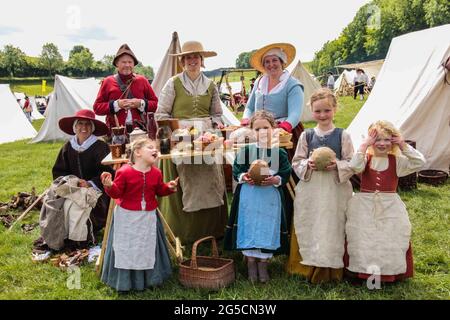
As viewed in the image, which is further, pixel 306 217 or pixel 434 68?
pixel 434 68

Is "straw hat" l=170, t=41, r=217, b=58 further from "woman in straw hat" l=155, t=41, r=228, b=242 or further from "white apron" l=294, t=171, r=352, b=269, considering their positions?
"white apron" l=294, t=171, r=352, b=269

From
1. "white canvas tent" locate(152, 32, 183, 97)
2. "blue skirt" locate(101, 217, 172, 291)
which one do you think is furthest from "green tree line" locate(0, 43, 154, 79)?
"blue skirt" locate(101, 217, 172, 291)

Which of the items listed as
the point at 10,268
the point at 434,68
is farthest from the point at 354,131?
the point at 10,268

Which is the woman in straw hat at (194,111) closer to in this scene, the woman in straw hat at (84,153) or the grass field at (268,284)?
the grass field at (268,284)

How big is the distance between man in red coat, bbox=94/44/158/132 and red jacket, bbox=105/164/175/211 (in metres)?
1.05

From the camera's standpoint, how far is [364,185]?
3.11 meters

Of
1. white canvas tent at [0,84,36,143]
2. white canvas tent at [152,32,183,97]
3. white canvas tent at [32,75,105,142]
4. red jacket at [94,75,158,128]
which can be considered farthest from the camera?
white canvas tent at [0,84,36,143]

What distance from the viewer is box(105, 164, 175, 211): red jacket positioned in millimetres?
3013

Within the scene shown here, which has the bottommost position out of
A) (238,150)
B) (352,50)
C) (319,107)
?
(238,150)

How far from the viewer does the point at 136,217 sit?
3076 millimetres

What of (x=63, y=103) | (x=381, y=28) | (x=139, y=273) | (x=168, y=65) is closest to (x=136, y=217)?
(x=139, y=273)

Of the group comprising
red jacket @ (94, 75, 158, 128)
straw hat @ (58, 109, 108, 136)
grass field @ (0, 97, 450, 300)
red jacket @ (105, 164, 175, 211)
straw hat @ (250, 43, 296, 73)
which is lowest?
grass field @ (0, 97, 450, 300)
